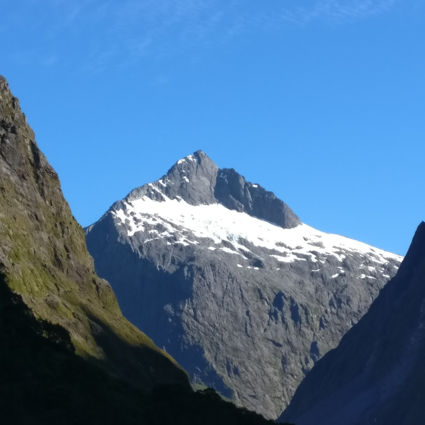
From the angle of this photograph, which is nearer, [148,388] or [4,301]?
[4,301]

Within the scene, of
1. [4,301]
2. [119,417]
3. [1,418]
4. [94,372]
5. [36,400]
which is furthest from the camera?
[4,301]

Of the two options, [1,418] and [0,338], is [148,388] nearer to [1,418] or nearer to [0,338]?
[0,338]

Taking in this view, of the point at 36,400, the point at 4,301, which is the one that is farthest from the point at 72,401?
the point at 4,301

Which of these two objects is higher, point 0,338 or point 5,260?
point 5,260

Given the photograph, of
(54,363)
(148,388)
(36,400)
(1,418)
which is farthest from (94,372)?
(148,388)

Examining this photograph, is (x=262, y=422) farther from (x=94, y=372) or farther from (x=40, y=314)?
(x=40, y=314)

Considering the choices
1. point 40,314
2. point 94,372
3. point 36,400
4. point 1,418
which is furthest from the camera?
point 40,314

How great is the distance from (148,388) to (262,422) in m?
75.9

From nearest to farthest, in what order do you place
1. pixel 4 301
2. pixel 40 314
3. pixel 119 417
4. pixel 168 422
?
pixel 119 417, pixel 168 422, pixel 4 301, pixel 40 314

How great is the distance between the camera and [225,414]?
117562 mm

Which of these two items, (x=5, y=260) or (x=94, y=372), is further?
(x=5, y=260)

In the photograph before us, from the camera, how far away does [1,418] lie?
3391 inches

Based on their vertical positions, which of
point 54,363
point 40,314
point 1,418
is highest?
point 40,314

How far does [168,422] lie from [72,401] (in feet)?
49.8
